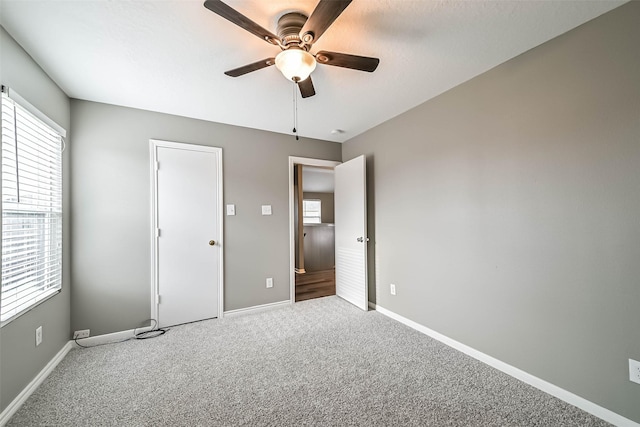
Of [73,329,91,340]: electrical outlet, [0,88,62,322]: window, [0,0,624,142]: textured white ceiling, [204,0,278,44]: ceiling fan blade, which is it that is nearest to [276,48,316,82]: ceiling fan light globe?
[204,0,278,44]: ceiling fan blade

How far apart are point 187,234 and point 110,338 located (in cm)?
123

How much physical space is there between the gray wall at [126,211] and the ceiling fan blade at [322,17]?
2.13 metres

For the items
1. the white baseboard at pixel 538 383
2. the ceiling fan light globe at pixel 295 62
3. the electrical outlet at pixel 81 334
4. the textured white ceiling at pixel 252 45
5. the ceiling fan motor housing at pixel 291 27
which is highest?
the textured white ceiling at pixel 252 45

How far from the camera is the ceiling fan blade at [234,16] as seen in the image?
1124 millimetres

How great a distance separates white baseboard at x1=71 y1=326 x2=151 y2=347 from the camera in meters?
2.45

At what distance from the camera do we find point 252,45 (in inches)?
69.6

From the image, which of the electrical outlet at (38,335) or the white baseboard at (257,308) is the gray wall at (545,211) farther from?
the electrical outlet at (38,335)

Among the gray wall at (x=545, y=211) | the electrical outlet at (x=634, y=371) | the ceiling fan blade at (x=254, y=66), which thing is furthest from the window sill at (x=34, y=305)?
the electrical outlet at (x=634, y=371)

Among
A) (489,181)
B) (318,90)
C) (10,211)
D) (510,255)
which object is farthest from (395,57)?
(10,211)

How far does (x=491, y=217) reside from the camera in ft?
6.87

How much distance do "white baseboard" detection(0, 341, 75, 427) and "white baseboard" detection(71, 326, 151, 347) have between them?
118 mm

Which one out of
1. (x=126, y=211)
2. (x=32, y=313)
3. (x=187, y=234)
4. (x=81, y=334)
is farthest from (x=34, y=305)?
(x=187, y=234)

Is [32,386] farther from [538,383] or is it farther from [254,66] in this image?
[538,383]

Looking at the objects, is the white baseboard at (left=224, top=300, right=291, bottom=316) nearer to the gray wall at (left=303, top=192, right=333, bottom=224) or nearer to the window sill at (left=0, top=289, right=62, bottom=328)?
the window sill at (left=0, top=289, right=62, bottom=328)
